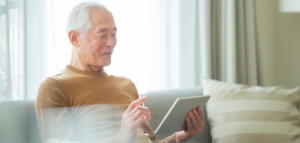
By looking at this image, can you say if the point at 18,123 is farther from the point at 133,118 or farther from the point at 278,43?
the point at 278,43

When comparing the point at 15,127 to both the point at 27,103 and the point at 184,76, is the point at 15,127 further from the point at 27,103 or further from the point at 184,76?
the point at 184,76

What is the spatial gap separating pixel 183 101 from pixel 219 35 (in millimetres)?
1194

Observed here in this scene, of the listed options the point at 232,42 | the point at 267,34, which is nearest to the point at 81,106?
the point at 232,42

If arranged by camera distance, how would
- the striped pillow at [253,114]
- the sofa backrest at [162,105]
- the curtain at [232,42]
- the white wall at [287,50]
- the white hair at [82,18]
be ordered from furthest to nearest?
the white wall at [287,50] < the curtain at [232,42] < the sofa backrest at [162,105] < the striped pillow at [253,114] < the white hair at [82,18]

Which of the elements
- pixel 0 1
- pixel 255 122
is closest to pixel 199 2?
pixel 255 122

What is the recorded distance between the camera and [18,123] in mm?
1052

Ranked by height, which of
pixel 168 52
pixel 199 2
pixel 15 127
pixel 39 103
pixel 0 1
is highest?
pixel 199 2

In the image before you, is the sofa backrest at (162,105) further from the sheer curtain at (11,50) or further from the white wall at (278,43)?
the white wall at (278,43)

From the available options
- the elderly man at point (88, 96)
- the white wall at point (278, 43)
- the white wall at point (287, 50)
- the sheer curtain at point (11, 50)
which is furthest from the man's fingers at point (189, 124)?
the white wall at point (287, 50)

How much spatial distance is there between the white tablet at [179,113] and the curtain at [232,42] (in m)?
0.91

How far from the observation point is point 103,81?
1142mm

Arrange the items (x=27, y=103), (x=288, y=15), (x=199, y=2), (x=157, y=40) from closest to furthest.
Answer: (x=27, y=103), (x=157, y=40), (x=199, y=2), (x=288, y=15)

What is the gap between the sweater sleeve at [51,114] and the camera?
941 millimetres

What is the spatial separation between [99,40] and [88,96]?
230 mm
